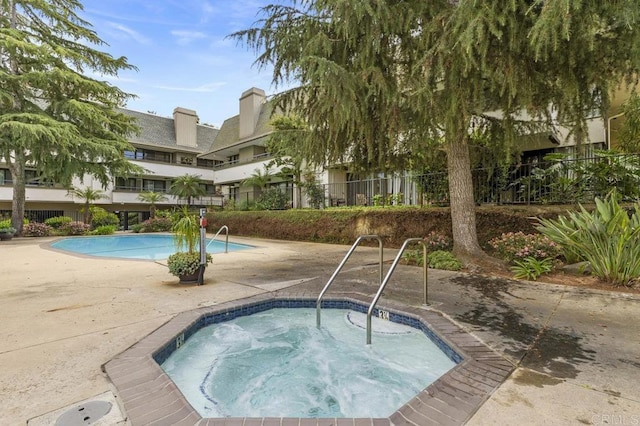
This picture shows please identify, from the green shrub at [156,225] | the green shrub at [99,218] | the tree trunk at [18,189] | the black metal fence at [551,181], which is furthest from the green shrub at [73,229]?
the black metal fence at [551,181]

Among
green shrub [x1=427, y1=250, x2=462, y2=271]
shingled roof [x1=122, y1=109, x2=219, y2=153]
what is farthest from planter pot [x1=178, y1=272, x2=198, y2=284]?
shingled roof [x1=122, y1=109, x2=219, y2=153]

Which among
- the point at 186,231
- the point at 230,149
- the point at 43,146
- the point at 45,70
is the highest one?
the point at 45,70

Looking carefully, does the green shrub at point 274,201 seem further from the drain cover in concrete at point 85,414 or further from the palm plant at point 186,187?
the drain cover in concrete at point 85,414

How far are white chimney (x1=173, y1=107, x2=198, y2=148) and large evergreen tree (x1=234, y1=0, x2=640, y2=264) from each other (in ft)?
90.9

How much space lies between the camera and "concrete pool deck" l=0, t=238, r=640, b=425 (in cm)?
227

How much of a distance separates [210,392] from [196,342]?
94cm

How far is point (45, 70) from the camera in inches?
686

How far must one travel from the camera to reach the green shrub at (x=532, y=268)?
6.17m

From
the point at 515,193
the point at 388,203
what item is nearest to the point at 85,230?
the point at 388,203

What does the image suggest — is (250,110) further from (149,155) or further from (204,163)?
(149,155)

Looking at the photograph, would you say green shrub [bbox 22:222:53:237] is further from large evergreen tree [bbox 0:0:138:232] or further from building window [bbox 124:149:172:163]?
building window [bbox 124:149:172:163]

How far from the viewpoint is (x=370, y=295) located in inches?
205

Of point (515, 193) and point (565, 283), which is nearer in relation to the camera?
point (565, 283)

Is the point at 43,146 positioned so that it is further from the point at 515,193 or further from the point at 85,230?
the point at 515,193
